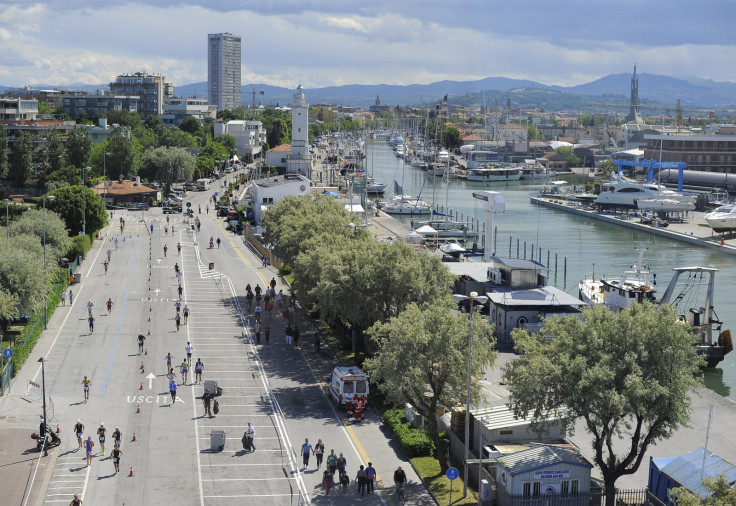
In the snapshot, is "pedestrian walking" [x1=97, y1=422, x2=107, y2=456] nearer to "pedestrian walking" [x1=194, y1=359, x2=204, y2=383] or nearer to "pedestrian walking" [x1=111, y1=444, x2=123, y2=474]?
"pedestrian walking" [x1=111, y1=444, x2=123, y2=474]

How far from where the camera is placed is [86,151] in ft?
377

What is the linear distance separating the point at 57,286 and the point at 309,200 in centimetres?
2354

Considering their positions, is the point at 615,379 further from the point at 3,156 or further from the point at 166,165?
the point at 3,156

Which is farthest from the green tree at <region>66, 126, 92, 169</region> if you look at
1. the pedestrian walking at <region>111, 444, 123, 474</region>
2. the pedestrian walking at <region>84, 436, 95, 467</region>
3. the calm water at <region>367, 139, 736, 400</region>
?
the pedestrian walking at <region>111, 444, 123, 474</region>

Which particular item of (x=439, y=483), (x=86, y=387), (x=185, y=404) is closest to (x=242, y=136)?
(x=86, y=387)

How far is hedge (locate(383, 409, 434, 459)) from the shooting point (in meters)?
30.5

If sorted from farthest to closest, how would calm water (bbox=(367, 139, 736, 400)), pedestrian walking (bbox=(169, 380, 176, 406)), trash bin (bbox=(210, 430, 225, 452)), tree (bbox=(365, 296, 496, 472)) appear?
calm water (bbox=(367, 139, 736, 400)) < pedestrian walking (bbox=(169, 380, 176, 406)) < tree (bbox=(365, 296, 496, 472)) < trash bin (bbox=(210, 430, 225, 452))

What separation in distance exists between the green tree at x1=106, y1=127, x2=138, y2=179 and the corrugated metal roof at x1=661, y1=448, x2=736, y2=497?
98075 millimetres

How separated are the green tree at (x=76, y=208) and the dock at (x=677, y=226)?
5680 cm

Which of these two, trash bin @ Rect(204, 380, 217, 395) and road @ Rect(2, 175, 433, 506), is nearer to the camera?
road @ Rect(2, 175, 433, 506)

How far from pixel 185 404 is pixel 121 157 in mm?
85883

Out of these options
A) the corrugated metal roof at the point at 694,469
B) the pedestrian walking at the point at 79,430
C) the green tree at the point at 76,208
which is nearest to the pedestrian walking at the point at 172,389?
the pedestrian walking at the point at 79,430

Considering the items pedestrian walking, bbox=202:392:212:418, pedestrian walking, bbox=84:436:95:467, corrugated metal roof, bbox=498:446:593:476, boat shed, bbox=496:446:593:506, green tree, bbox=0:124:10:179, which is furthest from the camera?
green tree, bbox=0:124:10:179

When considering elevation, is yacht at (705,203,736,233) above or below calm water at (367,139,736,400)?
above
